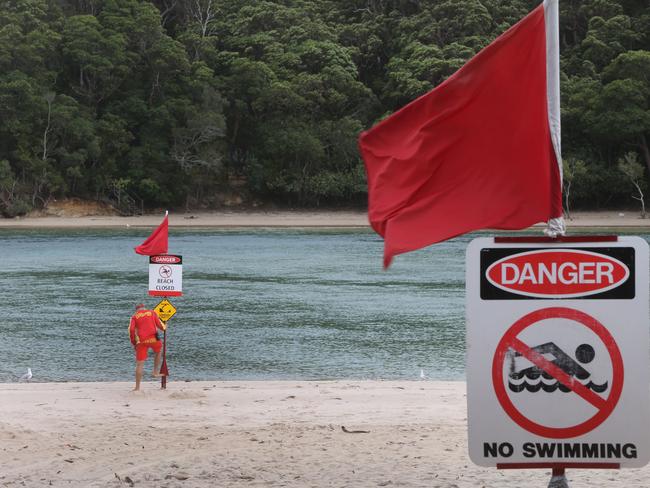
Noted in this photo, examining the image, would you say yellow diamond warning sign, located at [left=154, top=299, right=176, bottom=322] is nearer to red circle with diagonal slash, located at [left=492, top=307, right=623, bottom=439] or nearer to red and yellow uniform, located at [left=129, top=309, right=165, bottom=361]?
red and yellow uniform, located at [left=129, top=309, right=165, bottom=361]

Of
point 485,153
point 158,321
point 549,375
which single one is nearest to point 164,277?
point 158,321

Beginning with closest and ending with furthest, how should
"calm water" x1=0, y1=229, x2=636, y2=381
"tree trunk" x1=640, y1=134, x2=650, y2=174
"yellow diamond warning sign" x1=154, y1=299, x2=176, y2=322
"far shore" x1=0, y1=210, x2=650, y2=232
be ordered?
"yellow diamond warning sign" x1=154, y1=299, x2=176, y2=322, "calm water" x1=0, y1=229, x2=636, y2=381, "far shore" x1=0, y1=210, x2=650, y2=232, "tree trunk" x1=640, y1=134, x2=650, y2=174

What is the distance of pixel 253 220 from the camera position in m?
84.8

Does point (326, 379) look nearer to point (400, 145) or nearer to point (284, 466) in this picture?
point (284, 466)

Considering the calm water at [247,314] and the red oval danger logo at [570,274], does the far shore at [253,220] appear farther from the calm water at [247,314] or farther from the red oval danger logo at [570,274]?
the red oval danger logo at [570,274]

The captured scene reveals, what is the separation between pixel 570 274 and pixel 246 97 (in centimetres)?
8240

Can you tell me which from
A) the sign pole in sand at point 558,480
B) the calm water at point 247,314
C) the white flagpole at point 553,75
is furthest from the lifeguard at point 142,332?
the white flagpole at point 553,75

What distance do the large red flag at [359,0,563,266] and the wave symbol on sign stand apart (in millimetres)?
704

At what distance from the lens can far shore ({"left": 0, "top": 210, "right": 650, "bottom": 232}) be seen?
76.8 metres

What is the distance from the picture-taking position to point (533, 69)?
5055 mm

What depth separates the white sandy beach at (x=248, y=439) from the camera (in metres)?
8.98

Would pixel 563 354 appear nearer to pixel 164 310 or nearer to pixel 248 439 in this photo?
pixel 248 439

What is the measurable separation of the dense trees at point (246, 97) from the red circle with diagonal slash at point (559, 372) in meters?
74.8

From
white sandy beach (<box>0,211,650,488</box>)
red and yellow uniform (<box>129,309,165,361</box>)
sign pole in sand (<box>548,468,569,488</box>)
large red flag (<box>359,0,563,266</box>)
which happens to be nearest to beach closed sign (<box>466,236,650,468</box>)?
sign pole in sand (<box>548,468,569,488</box>)
